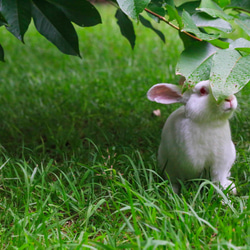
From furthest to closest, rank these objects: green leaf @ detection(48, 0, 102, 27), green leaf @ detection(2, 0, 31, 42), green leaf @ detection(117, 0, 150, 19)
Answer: green leaf @ detection(48, 0, 102, 27) < green leaf @ detection(2, 0, 31, 42) < green leaf @ detection(117, 0, 150, 19)

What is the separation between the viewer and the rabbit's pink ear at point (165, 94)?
2193 millimetres

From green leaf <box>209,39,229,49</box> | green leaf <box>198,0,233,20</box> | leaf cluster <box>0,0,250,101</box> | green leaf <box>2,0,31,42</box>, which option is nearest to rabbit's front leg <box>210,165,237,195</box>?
leaf cluster <box>0,0,250,101</box>

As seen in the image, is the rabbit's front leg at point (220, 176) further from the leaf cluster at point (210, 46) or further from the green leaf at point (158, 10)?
the green leaf at point (158, 10)

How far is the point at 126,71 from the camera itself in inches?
165

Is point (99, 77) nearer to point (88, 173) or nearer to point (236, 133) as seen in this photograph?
point (236, 133)

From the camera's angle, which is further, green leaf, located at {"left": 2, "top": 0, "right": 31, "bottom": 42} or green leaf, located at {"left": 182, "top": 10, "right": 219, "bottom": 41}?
green leaf, located at {"left": 2, "top": 0, "right": 31, "bottom": 42}

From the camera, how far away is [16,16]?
204cm

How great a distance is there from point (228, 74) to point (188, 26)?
0.94 feet

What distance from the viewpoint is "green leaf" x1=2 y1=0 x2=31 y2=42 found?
2014 millimetres

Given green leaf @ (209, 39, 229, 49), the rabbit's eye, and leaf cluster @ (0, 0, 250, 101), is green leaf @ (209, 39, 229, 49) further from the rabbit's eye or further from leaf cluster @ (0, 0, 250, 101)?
the rabbit's eye

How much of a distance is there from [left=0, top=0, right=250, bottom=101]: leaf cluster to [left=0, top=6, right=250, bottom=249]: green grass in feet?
1.71

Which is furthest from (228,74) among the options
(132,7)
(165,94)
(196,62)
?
(165,94)

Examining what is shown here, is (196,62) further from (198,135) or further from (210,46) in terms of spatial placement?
(198,135)

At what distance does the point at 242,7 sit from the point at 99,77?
2167 mm
